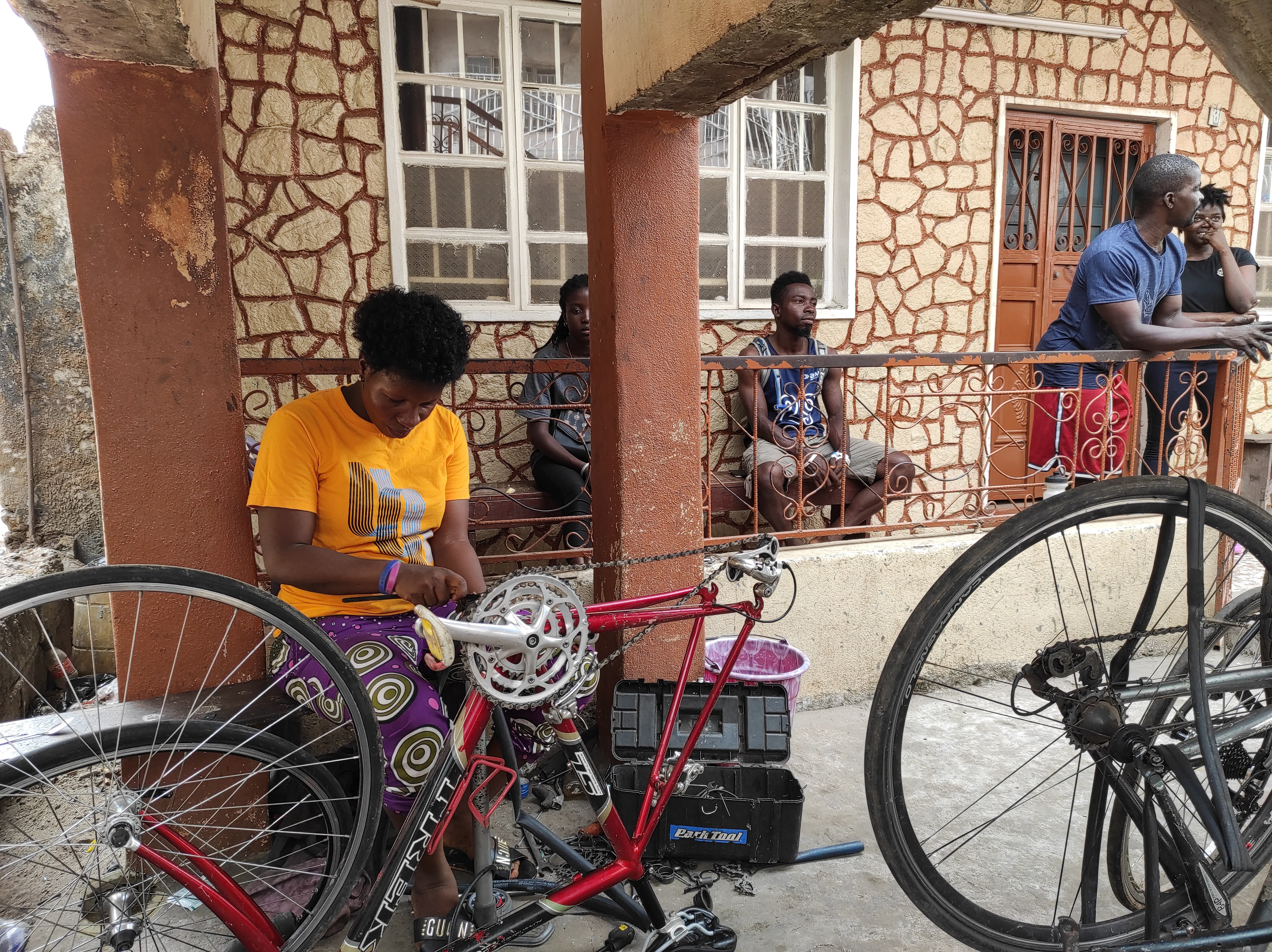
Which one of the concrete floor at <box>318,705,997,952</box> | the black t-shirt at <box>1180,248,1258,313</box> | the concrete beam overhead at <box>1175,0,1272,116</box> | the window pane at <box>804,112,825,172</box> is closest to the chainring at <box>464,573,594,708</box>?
the concrete floor at <box>318,705,997,952</box>

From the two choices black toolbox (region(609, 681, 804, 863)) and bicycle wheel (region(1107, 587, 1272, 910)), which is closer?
bicycle wheel (region(1107, 587, 1272, 910))

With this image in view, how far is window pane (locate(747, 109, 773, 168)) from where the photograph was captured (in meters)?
5.22

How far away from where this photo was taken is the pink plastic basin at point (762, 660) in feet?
10.4

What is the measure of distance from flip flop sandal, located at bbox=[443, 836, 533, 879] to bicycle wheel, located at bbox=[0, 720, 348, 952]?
35 centimetres

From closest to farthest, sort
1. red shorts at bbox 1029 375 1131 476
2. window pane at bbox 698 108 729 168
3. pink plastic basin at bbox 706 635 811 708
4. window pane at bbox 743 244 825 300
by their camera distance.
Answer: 1. pink plastic basin at bbox 706 635 811 708
2. red shorts at bbox 1029 375 1131 476
3. window pane at bbox 698 108 729 168
4. window pane at bbox 743 244 825 300

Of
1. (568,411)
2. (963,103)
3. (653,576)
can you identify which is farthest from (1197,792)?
(963,103)

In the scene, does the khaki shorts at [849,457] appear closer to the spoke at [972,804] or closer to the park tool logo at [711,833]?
the spoke at [972,804]

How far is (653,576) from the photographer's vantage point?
9.58ft

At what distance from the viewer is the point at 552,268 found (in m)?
4.90

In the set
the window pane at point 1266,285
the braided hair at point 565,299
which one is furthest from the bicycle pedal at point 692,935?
the window pane at point 1266,285

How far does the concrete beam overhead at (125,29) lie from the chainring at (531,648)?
5.13 feet

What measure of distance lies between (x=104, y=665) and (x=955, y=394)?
437 centimetres

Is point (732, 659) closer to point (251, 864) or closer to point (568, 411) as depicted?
point (251, 864)

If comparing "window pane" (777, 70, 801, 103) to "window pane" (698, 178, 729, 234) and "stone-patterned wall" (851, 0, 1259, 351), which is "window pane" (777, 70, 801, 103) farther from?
"window pane" (698, 178, 729, 234)
